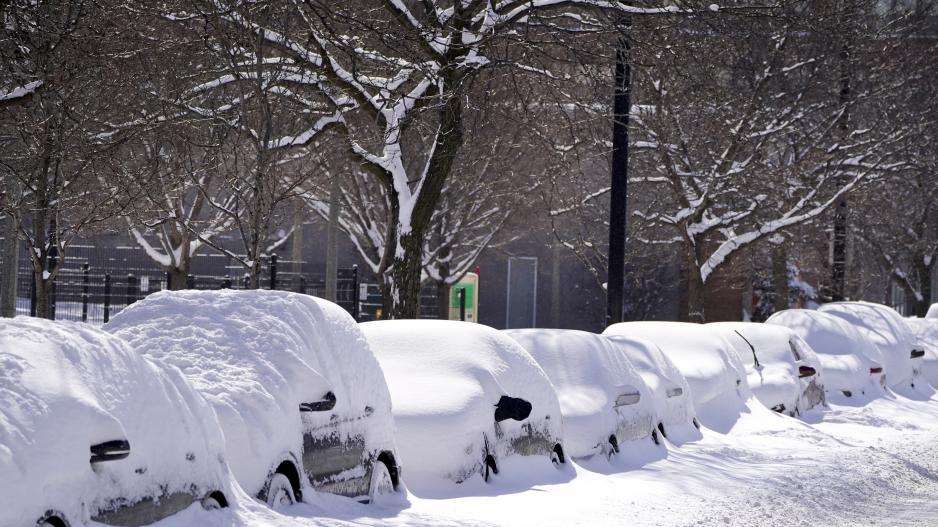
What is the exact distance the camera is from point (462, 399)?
1002 cm

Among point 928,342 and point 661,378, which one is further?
point 928,342

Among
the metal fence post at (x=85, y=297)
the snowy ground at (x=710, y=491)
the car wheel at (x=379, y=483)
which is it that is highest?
the metal fence post at (x=85, y=297)

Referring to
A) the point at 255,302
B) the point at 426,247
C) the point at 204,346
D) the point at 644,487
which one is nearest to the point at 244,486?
the point at 204,346

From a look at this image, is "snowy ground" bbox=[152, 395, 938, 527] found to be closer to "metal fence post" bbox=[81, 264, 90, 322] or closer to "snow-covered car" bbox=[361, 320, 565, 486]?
"snow-covered car" bbox=[361, 320, 565, 486]

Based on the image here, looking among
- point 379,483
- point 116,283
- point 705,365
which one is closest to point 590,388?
point 705,365

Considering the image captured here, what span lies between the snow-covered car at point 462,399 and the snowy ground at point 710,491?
0.68 ft

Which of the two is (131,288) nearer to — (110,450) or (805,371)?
(805,371)

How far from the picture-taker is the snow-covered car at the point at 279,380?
7289 mm

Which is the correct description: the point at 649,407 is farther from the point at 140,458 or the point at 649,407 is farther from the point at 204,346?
the point at 140,458

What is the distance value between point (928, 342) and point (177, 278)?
597 inches

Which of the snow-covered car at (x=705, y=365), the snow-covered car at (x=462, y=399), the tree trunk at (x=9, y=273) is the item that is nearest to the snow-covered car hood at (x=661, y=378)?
the snow-covered car at (x=705, y=365)

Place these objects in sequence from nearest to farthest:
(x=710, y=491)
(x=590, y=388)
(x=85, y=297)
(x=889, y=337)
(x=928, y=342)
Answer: (x=710, y=491), (x=590, y=388), (x=85, y=297), (x=889, y=337), (x=928, y=342)

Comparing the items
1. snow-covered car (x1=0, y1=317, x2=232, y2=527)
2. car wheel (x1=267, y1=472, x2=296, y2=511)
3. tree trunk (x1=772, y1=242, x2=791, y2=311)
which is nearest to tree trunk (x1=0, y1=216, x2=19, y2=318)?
car wheel (x1=267, y1=472, x2=296, y2=511)

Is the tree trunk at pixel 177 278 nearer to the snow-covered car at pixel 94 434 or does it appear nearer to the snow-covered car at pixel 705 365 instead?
the snow-covered car at pixel 705 365
